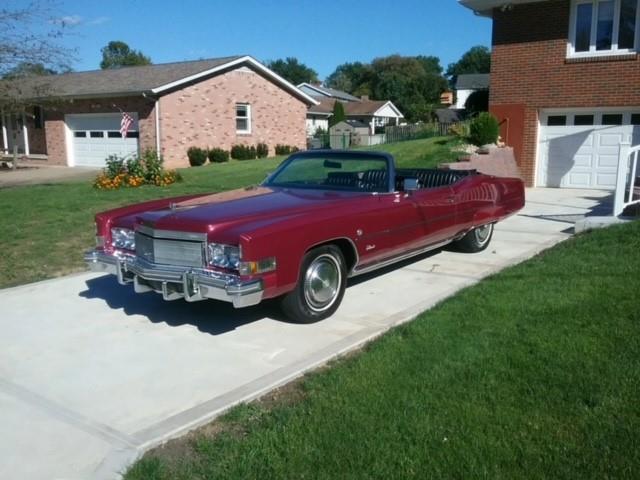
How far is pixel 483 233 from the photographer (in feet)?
26.6

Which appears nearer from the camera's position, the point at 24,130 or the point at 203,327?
the point at 203,327

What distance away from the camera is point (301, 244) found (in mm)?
4938

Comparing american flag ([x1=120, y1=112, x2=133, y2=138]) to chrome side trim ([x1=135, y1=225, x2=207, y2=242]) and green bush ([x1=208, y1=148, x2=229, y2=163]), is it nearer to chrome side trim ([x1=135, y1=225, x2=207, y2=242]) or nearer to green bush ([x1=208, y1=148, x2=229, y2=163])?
green bush ([x1=208, y1=148, x2=229, y2=163])

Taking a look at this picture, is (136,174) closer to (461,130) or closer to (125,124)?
(125,124)

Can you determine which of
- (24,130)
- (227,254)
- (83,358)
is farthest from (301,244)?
(24,130)

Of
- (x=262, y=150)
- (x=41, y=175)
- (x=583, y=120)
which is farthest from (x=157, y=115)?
(x=583, y=120)

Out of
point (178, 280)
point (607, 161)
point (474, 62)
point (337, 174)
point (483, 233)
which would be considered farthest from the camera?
point (474, 62)

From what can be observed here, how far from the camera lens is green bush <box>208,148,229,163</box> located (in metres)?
25.1

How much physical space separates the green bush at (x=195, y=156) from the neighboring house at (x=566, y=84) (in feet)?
40.5

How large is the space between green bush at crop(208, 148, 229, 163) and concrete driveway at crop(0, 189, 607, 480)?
18.3m

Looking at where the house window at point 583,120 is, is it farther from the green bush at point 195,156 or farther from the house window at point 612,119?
the green bush at point 195,156

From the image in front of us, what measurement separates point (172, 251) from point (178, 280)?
0.98 ft

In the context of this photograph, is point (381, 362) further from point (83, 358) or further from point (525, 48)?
point (525, 48)

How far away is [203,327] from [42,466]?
2212mm
